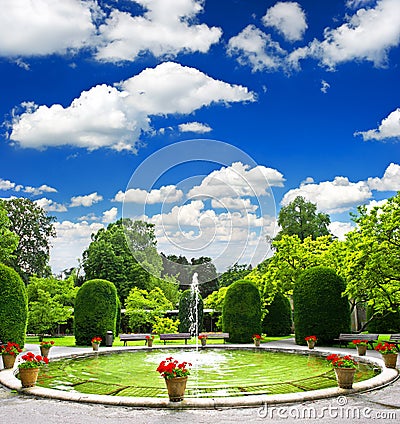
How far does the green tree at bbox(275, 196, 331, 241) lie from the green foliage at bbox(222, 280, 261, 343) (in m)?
31.6

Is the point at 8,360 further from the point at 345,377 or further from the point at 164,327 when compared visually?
the point at 164,327

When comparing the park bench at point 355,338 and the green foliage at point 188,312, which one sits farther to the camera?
the green foliage at point 188,312

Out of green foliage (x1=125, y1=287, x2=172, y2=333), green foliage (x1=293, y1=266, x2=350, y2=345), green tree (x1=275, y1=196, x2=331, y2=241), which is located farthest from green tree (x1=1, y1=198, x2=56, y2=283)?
green foliage (x1=293, y1=266, x2=350, y2=345)

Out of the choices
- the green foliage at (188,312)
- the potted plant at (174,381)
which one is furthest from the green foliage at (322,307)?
the potted plant at (174,381)

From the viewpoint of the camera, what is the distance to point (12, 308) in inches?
768

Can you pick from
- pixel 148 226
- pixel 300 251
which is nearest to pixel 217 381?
pixel 300 251

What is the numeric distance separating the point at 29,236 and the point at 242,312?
34721mm

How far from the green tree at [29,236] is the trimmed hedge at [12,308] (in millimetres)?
33599

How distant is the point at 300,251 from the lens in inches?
1128

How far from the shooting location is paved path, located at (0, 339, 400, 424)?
326 inches

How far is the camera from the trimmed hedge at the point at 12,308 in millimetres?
19266

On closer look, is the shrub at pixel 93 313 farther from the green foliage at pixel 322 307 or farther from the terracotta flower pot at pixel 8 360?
the terracotta flower pot at pixel 8 360

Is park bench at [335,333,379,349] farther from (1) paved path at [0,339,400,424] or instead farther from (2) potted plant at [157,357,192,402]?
(2) potted plant at [157,357,192,402]

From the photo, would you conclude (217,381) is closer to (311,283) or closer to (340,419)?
(340,419)
